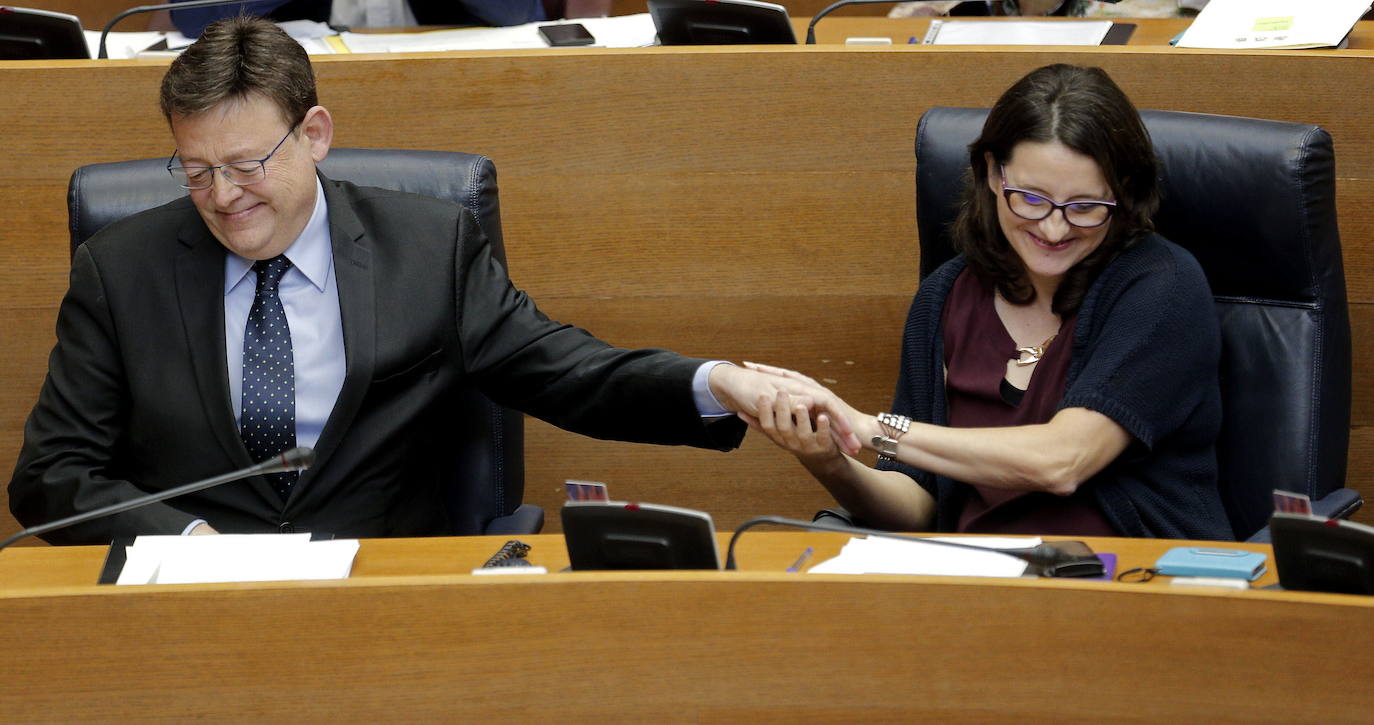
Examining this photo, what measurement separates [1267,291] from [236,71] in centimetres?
129

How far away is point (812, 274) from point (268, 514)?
3.45 feet

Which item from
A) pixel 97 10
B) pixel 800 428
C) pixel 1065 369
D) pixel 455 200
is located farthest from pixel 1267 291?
pixel 97 10

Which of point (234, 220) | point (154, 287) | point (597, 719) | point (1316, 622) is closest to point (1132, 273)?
point (1316, 622)

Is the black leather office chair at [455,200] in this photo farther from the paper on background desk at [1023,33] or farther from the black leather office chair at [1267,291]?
the paper on background desk at [1023,33]

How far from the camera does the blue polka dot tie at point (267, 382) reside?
187cm

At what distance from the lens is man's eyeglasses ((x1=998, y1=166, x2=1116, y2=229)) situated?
1.84 m

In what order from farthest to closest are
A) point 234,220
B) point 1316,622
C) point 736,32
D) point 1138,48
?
1. point 736,32
2. point 1138,48
3. point 234,220
4. point 1316,622

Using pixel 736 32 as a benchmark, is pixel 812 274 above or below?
below

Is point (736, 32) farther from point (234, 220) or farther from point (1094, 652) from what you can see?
point (1094, 652)

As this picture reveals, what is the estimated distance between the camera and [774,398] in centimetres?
186

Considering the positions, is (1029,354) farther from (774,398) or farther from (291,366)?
(291,366)

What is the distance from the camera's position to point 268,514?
188cm

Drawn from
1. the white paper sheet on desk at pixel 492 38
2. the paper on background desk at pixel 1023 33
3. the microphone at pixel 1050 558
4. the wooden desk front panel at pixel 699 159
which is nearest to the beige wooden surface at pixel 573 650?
the microphone at pixel 1050 558

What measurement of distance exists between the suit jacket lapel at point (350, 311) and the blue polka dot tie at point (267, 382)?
5 cm
